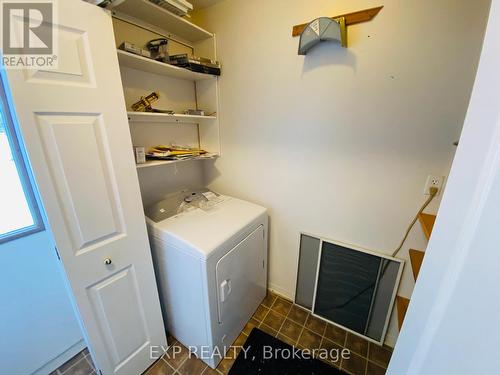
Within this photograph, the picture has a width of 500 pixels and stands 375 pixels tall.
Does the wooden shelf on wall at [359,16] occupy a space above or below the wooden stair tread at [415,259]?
above

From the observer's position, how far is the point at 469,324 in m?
0.43

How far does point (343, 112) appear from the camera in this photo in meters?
1.35

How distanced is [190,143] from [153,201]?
0.64m

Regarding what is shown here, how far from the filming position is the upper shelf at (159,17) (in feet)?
4.03

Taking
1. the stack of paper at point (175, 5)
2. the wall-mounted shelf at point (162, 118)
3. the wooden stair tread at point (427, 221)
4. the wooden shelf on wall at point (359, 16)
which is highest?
the stack of paper at point (175, 5)

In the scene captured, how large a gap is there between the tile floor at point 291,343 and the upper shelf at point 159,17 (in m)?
2.27

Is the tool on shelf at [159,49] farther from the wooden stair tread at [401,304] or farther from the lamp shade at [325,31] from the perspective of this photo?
the wooden stair tread at [401,304]

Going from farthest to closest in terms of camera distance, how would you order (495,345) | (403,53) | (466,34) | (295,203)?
(295,203), (403,53), (466,34), (495,345)

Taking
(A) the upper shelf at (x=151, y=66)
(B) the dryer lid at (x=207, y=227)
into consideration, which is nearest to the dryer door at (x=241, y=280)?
(B) the dryer lid at (x=207, y=227)

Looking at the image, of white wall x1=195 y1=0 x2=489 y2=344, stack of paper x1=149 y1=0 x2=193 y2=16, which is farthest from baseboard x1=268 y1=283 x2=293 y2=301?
stack of paper x1=149 y1=0 x2=193 y2=16

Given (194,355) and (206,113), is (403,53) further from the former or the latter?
(194,355)

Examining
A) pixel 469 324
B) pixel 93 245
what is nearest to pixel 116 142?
pixel 93 245

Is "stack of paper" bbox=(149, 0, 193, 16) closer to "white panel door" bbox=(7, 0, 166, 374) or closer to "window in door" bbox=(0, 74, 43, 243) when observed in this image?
"white panel door" bbox=(7, 0, 166, 374)

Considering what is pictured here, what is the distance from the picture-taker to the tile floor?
1.41 m
